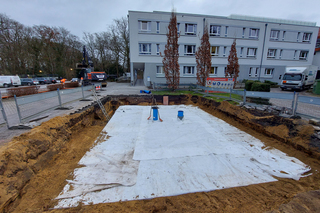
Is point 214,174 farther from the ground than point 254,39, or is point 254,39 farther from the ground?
point 254,39

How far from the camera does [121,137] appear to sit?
5.54 m

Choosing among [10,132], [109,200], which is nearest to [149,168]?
[109,200]

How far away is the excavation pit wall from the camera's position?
2.66m

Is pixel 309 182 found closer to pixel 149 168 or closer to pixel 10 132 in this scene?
pixel 149 168

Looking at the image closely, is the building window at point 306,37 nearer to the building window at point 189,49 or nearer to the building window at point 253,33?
the building window at point 253,33

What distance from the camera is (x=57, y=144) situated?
435 cm

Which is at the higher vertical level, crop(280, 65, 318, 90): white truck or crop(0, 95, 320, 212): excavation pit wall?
crop(280, 65, 318, 90): white truck

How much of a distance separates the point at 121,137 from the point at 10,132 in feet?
11.1

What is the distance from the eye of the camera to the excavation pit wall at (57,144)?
2656 millimetres

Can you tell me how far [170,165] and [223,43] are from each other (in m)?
21.4

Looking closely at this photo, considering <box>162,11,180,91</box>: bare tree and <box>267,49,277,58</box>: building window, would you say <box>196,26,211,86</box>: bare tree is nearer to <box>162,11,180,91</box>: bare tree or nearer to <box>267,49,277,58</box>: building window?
<box>162,11,180,91</box>: bare tree

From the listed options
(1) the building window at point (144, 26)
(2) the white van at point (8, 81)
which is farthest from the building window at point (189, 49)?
(2) the white van at point (8, 81)

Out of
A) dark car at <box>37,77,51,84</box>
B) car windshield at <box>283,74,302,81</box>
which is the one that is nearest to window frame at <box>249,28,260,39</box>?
car windshield at <box>283,74,302,81</box>

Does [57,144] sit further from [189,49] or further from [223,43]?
[223,43]
